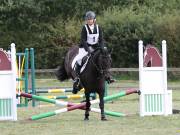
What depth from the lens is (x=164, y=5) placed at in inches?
1853

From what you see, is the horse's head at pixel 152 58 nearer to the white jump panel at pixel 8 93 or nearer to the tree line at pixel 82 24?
the white jump panel at pixel 8 93

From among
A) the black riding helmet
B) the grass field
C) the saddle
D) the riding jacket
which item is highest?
the black riding helmet

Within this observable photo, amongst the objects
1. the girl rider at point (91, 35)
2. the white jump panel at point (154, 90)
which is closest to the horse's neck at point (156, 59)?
the white jump panel at point (154, 90)

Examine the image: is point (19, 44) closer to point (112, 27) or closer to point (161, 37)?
point (112, 27)

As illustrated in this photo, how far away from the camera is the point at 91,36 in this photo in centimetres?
1468

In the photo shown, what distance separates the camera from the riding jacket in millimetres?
14578

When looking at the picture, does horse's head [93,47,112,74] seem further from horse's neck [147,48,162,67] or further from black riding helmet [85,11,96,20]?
horse's neck [147,48,162,67]

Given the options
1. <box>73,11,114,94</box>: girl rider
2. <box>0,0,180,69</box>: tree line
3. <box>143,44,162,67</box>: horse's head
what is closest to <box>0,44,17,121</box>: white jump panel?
<box>73,11,114,94</box>: girl rider

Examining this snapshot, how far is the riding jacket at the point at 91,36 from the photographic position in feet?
47.8

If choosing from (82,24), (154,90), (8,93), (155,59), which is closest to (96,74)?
(154,90)

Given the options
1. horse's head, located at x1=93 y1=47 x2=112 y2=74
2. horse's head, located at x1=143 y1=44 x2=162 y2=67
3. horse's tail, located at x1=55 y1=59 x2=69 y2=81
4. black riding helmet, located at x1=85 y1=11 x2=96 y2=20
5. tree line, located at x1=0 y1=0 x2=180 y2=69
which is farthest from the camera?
tree line, located at x1=0 y1=0 x2=180 y2=69

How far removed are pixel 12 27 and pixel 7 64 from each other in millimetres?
31069

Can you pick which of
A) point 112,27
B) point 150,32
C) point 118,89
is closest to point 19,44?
point 112,27

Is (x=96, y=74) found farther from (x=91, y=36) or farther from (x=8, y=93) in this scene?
(x=8, y=93)
